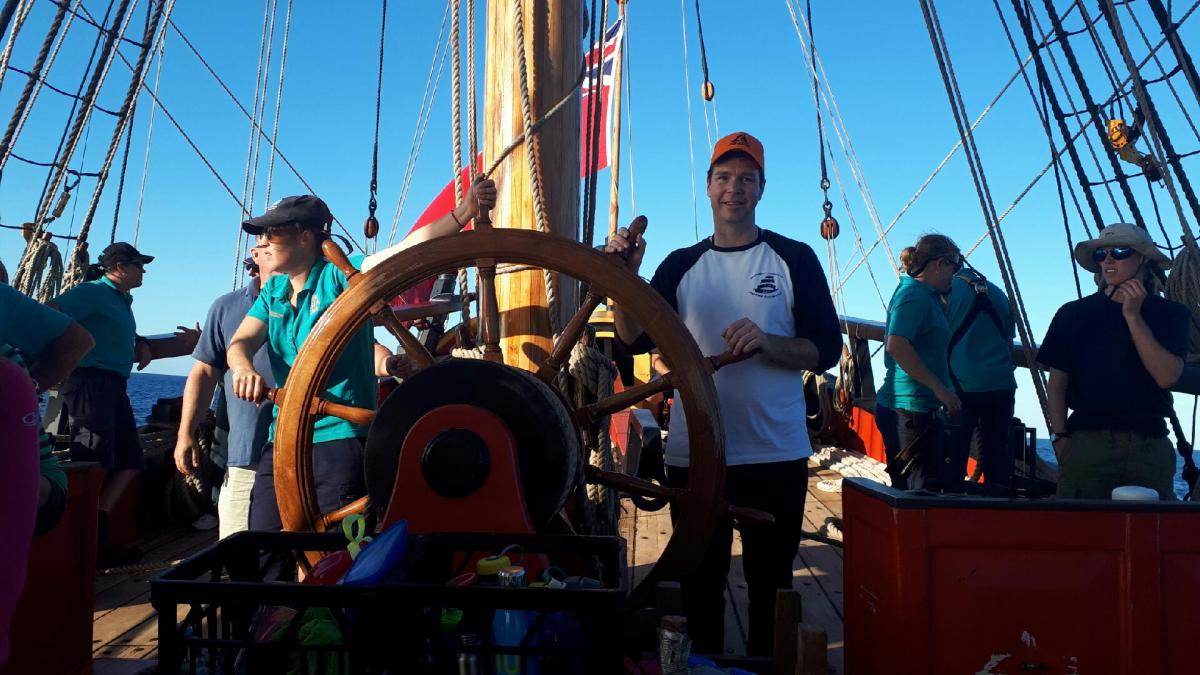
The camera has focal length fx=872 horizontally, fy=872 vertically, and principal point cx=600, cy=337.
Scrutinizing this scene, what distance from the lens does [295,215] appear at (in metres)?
2.03

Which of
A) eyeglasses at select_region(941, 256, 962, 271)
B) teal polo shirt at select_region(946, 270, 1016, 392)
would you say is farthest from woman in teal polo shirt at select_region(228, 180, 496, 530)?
teal polo shirt at select_region(946, 270, 1016, 392)

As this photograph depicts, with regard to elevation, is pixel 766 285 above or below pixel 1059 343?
above

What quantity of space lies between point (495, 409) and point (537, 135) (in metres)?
0.91

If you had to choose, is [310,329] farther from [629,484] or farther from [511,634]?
[511,634]

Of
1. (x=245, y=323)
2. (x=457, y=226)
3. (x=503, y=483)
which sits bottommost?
(x=503, y=483)

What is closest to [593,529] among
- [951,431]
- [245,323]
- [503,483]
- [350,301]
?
[503,483]

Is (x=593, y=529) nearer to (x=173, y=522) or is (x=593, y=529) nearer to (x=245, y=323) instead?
(x=245, y=323)

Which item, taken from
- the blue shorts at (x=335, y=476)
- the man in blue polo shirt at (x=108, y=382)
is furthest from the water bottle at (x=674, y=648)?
the man in blue polo shirt at (x=108, y=382)

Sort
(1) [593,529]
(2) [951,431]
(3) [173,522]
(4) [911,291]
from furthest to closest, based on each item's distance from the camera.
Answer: (3) [173,522] < (4) [911,291] < (2) [951,431] < (1) [593,529]

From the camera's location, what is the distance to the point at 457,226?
1784mm

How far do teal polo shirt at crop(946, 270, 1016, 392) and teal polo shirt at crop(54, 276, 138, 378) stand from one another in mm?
3285

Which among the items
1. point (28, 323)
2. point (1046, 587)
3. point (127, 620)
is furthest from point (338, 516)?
point (127, 620)

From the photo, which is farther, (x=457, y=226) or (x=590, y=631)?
(x=457, y=226)

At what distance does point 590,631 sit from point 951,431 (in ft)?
7.21
